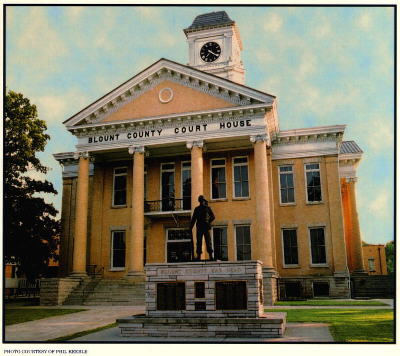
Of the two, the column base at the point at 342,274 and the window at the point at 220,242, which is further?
the window at the point at 220,242

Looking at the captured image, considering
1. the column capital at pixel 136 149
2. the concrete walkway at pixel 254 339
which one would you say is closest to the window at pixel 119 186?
the column capital at pixel 136 149

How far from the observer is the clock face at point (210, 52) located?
3741cm

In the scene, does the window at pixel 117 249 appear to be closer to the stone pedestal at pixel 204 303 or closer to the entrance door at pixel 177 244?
the entrance door at pixel 177 244

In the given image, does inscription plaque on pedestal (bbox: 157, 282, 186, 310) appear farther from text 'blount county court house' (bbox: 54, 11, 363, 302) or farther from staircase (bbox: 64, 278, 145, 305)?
text 'blount county court house' (bbox: 54, 11, 363, 302)

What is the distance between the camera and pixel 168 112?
27312 mm

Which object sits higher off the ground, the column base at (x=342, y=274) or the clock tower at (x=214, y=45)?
the clock tower at (x=214, y=45)

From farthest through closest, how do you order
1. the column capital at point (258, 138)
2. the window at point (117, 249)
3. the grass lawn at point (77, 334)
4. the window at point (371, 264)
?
the window at point (371, 264) → the window at point (117, 249) → the column capital at point (258, 138) → the grass lawn at point (77, 334)

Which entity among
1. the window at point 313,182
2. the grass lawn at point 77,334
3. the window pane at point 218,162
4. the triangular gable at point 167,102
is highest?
the triangular gable at point 167,102

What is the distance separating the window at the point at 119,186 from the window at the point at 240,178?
716 cm

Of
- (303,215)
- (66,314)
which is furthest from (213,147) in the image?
(66,314)

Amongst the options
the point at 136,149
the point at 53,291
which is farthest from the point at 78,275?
the point at 136,149

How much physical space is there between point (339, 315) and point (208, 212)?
6.14 metres

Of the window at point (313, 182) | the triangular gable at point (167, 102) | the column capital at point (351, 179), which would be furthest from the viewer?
the column capital at point (351, 179)

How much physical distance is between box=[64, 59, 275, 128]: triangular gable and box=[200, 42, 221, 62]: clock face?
402 inches
